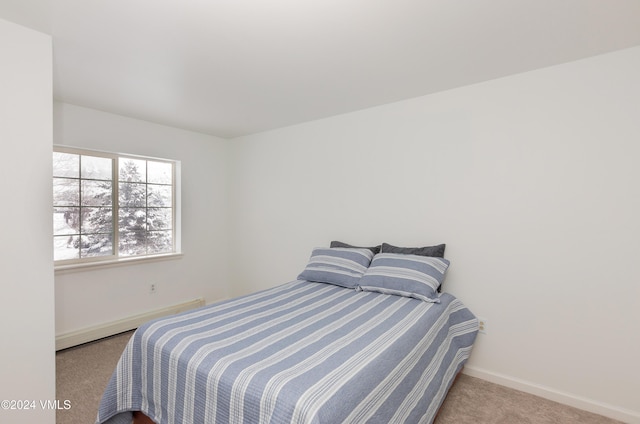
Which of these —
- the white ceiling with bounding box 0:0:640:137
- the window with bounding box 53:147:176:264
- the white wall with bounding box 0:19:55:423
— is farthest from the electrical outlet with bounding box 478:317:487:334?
the window with bounding box 53:147:176:264

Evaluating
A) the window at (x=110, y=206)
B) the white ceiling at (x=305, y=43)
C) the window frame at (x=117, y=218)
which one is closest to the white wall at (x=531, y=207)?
the white ceiling at (x=305, y=43)

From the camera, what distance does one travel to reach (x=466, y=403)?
2090mm

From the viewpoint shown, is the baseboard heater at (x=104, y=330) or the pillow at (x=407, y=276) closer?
the pillow at (x=407, y=276)

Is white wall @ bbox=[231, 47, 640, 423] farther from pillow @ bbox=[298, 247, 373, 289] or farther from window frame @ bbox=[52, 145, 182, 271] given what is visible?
window frame @ bbox=[52, 145, 182, 271]

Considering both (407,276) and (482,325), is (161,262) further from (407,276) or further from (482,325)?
(482,325)

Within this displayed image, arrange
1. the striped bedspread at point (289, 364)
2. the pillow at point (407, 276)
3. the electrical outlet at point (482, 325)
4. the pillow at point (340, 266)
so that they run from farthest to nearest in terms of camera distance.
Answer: the pillow at point (340, 266), the electrical outlet at point (482, 325), the pillow at point (407, 276), the striped bedspread at point (289, 364)

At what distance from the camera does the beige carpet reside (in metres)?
1.92

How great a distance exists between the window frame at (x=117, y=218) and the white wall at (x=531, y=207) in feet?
7.10

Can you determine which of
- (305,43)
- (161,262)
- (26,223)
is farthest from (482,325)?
(161,262)

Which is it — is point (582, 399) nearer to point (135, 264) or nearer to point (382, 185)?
point (382, 185)

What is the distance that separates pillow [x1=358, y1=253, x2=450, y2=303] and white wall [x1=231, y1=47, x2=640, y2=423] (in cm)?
30

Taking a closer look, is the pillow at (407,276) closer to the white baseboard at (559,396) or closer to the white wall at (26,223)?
the white baseboard at (559,396)

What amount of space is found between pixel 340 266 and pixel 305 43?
1.77m

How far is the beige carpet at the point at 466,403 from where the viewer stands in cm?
192
